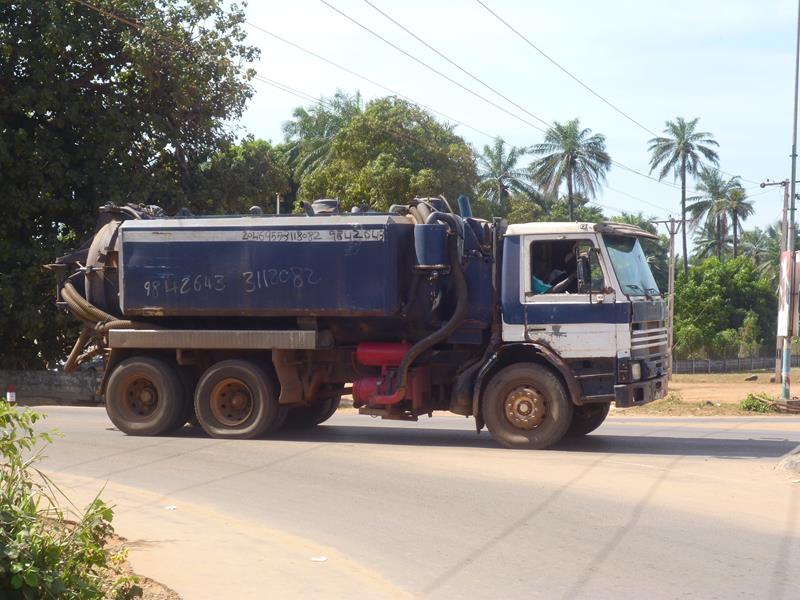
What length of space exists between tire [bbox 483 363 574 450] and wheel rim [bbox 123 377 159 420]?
16.8ft

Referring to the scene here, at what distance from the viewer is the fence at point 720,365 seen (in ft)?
191

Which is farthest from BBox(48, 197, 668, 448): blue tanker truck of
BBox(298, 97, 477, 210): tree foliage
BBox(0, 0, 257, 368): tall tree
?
BBox(298, 97, 477, 210): tree foliage

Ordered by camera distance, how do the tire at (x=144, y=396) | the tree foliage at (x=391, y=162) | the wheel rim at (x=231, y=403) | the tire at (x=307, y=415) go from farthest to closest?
the tree foliage at (x=391, y=162) → the tire at (x=307, y=415) → the tire at (x=144, y=396) → the wheel rim at (x=231, y=403)

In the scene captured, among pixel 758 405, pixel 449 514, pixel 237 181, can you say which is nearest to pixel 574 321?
pixel 449 514

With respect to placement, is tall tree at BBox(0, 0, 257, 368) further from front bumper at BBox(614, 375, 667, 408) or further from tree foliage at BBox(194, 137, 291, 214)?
front bumper at BBox(614, 375, 667, 408)

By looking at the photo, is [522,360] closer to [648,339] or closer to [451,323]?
[451,323]

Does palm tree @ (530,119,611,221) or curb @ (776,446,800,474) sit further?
palm tree @ (530,119,611,221)

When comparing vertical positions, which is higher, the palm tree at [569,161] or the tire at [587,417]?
the palm tree at [569,161]

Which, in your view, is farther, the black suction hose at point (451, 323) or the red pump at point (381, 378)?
the red pump at point (381, 378)

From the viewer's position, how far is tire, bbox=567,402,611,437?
14.0m

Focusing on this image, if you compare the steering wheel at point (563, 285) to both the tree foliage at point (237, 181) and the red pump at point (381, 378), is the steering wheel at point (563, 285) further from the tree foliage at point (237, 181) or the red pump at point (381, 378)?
the tree foliage at point (237, 181)

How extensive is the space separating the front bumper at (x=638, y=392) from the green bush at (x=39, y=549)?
7.81m

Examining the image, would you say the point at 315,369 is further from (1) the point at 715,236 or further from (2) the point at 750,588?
(1) the point at 715,236

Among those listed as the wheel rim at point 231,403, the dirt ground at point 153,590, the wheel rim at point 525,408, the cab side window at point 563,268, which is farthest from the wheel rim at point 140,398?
the dirt ground at point 153,590
